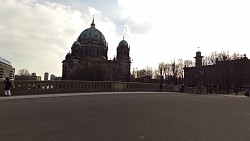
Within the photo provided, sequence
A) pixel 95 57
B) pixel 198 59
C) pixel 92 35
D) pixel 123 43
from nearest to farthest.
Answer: pixel 198 59, pixel 95 57, pixel 92 35, pixel 123 43

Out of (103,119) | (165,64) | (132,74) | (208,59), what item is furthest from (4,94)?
(132,74)

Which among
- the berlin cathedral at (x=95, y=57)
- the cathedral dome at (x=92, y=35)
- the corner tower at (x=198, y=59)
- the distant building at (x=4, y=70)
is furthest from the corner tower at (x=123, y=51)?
the distant building at (x=4, y=70)

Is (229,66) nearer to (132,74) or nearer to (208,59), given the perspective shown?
(208,59)

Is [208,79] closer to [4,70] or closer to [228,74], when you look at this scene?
[228,74]

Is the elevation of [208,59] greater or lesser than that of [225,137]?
greater

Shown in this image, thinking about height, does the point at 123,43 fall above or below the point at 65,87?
above

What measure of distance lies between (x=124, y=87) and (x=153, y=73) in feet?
293

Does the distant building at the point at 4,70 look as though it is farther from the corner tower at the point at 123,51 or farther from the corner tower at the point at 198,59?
the corner tower at the point at 123,51

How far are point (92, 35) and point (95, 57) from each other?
11.0 m

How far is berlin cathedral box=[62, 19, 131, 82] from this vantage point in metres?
125

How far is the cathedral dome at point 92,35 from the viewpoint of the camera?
13250cm

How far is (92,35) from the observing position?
134 m

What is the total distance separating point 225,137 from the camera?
24.6 feet

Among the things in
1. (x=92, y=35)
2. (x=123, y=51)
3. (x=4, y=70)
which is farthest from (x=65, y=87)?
(x=123, y=51)
